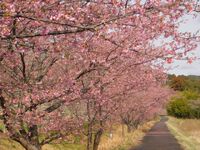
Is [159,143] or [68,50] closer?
[68,50]

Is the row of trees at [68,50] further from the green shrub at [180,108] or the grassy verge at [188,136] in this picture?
the green shrub at [180,108]

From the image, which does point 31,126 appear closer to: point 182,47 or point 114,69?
point 114,69

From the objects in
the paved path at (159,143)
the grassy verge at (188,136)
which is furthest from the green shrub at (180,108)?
the paved path at (159,143)

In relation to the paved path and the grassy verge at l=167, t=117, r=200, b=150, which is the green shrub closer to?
the grassy verge at l=167, t=117, r=200, b=150

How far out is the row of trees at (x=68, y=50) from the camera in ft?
16.9

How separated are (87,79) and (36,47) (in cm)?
450

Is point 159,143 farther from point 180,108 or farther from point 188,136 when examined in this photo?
point 180,108

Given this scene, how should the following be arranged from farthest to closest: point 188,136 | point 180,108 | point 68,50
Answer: point 180,108 < point 188,136 < point 68,50

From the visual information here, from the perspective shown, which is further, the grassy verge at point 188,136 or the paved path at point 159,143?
the grassy verge at point 188,136

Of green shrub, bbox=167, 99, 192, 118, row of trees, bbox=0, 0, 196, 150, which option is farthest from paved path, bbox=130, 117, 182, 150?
green shrub, bbox=167, 99, 192, 118

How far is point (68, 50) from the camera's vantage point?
744cm

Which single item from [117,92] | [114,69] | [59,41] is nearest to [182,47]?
[114,69]

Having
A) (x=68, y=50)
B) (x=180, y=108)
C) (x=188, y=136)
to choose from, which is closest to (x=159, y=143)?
(x=188, y=136)

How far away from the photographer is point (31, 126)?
30.6 ft
